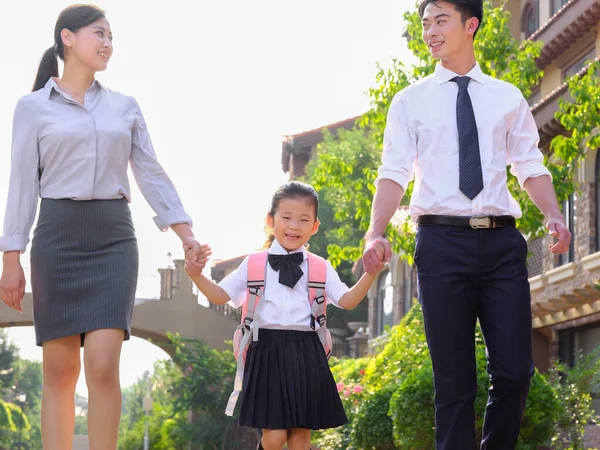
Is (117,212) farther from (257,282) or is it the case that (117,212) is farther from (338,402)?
(338,402)

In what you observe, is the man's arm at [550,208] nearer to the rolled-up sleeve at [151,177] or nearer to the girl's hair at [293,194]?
the girl's hair at [293,194]

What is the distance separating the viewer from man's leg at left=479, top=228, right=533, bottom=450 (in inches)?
202

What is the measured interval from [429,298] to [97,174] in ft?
5.68

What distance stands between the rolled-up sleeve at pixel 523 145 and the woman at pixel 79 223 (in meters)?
1.64

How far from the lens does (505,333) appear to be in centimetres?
514

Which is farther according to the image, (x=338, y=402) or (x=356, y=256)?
(x=356, y=256)

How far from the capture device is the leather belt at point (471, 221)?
5.25m

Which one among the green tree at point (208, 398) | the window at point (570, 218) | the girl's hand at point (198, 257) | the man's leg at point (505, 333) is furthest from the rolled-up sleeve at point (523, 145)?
the green tree at point (208, 398)

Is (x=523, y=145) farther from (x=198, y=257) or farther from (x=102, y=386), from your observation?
(x=102, y=386)

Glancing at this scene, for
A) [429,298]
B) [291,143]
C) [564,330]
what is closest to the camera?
[429,298]

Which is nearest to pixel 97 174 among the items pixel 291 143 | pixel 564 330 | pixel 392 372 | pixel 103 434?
pixel 103 434

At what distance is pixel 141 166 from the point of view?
5.89m

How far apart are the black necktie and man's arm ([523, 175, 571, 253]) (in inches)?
13.3

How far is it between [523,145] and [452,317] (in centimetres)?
98
